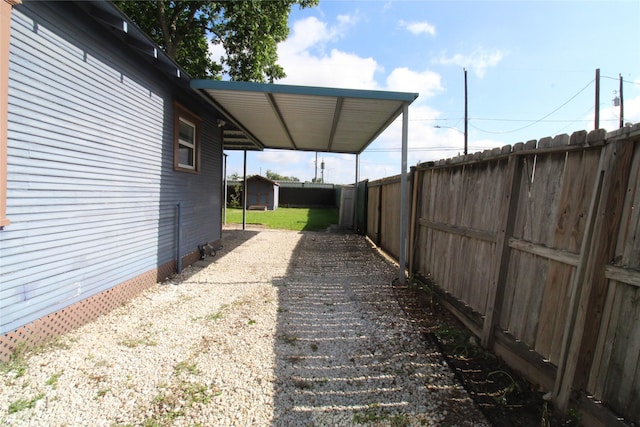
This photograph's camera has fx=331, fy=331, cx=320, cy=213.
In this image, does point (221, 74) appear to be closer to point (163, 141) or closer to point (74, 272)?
point (163, 141)

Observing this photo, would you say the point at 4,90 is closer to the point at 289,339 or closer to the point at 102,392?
the point at 102,392

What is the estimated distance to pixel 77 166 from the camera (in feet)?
11.2

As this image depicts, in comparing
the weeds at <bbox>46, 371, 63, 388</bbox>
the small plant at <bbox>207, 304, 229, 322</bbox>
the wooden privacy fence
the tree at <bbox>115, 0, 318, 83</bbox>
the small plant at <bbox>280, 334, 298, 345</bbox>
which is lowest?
the small plant at <bbox>207, 304, 229, 322</bbox>

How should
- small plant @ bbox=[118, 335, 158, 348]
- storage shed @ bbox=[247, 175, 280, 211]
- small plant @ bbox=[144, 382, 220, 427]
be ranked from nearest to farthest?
1. small plant @ bbox=[144, 382, 220, 427]
2. small plant @ bbox=[118, 335, 158, 348]
3. storage shed @ bbox=[247, 175, 280, 211]

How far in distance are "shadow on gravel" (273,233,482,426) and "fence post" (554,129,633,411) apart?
748mm

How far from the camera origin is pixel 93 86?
11.9ft

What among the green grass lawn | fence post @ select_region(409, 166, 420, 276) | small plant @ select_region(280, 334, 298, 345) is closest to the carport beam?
fence post @ select_region(409, 166, 420, 276)

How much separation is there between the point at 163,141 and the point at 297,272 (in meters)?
3.15

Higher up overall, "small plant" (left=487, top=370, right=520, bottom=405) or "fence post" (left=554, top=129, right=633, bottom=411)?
"fence post" (left=554, top=129, right=633, bottom=411)

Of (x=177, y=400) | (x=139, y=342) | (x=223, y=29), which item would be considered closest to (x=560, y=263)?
(x=177, y=400)

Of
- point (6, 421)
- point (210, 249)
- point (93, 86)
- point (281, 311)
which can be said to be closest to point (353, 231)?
point (210, 249)

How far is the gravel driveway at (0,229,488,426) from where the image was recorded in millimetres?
2184

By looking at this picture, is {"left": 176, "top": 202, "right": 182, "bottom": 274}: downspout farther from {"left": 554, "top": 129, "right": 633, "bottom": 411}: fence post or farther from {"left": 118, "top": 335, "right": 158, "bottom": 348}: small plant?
{"left": 554, "top": 129, "right": 633, "bottom": 411}: fence post

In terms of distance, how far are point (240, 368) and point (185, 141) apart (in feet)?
15.6
